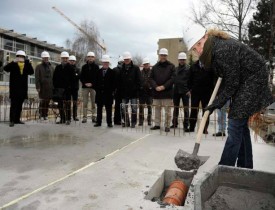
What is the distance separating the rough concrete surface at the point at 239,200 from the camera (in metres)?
2.96

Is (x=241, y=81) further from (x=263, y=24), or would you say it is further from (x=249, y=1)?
(x=263, y=24)

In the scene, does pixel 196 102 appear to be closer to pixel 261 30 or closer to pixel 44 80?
pixel 44 80

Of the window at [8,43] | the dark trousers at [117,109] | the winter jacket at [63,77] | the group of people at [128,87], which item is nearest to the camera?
the group of people at [128,87]

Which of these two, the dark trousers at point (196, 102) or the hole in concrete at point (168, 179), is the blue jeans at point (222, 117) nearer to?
the dark trousers at point (196, 102)

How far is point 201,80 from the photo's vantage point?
271 inches

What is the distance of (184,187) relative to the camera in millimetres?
3541

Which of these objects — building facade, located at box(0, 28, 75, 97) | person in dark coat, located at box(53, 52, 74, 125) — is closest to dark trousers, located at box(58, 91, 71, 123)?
person in dark coat, located at box(53, 52, 74, 125)

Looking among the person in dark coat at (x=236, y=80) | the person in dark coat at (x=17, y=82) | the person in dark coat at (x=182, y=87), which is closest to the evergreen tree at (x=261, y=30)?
the person in dark coat at (x=182, y=87)

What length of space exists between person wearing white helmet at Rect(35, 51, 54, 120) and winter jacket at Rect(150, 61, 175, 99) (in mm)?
3236

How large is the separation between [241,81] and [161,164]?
1.50 meters

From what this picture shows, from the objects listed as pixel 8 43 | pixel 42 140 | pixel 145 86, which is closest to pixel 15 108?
pixel 42 140

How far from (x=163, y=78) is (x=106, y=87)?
1.39 m

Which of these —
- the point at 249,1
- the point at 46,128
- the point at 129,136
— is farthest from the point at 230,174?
the point at 249,1

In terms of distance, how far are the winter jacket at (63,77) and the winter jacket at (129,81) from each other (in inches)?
Answer: 54.5
